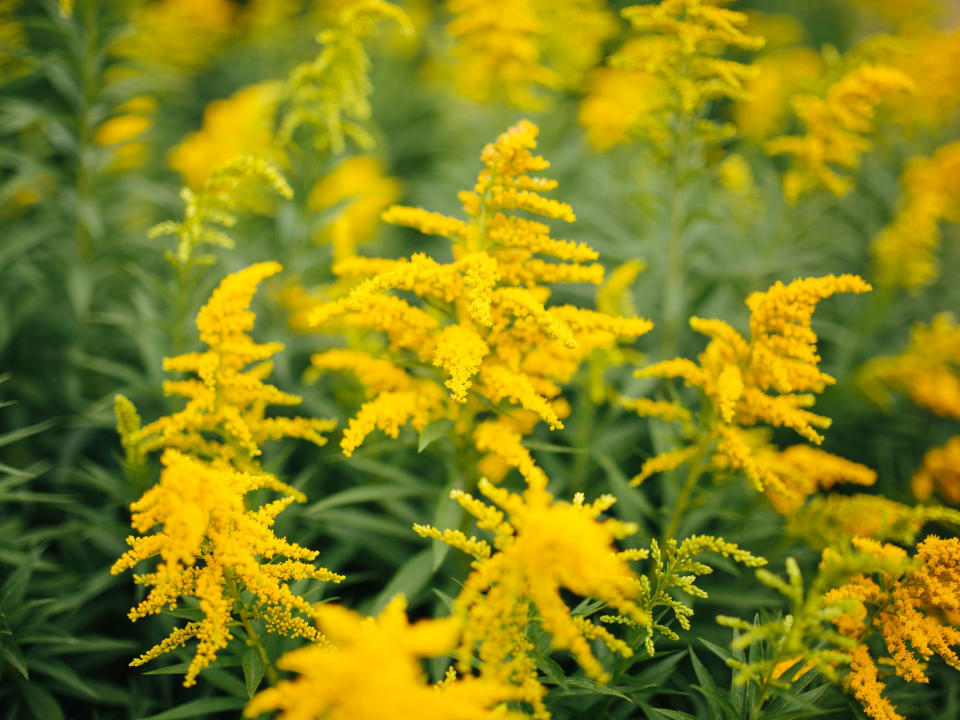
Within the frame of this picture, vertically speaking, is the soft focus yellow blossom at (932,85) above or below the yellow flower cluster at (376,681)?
above

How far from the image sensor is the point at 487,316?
1787 millimetres

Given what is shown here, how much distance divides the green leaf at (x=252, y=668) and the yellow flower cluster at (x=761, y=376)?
1.40 meters

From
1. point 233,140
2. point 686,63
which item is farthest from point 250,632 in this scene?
point 233,140

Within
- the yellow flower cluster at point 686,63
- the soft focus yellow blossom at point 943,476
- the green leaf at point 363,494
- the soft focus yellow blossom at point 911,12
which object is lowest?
the soft focus yellow blossom at point 943,476

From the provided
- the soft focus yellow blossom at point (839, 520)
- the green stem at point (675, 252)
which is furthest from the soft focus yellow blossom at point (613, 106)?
the soft focus yellow blossom at point (839, 520)

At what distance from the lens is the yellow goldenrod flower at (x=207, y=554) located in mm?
1540

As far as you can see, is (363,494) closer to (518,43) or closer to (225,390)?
(225,390)

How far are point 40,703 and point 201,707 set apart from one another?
774 millimetres

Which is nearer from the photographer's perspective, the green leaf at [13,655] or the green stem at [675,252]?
the green leaf at [13,655]

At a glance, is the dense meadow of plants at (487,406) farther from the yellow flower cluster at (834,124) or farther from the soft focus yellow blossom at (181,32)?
the soft focus yellow blossom at (181,32)

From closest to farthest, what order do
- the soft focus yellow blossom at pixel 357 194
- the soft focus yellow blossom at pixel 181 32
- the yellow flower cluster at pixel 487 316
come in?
the yellow flower cluster at pixel 487 316, the soft focus yellow blossom at pixel 357 194, the soft focus yellow blossom at pixel 181 32

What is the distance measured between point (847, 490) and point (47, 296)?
4.84 metres

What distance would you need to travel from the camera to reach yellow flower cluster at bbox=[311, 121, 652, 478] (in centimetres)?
191

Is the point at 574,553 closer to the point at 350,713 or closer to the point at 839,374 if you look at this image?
the point at 350,713
